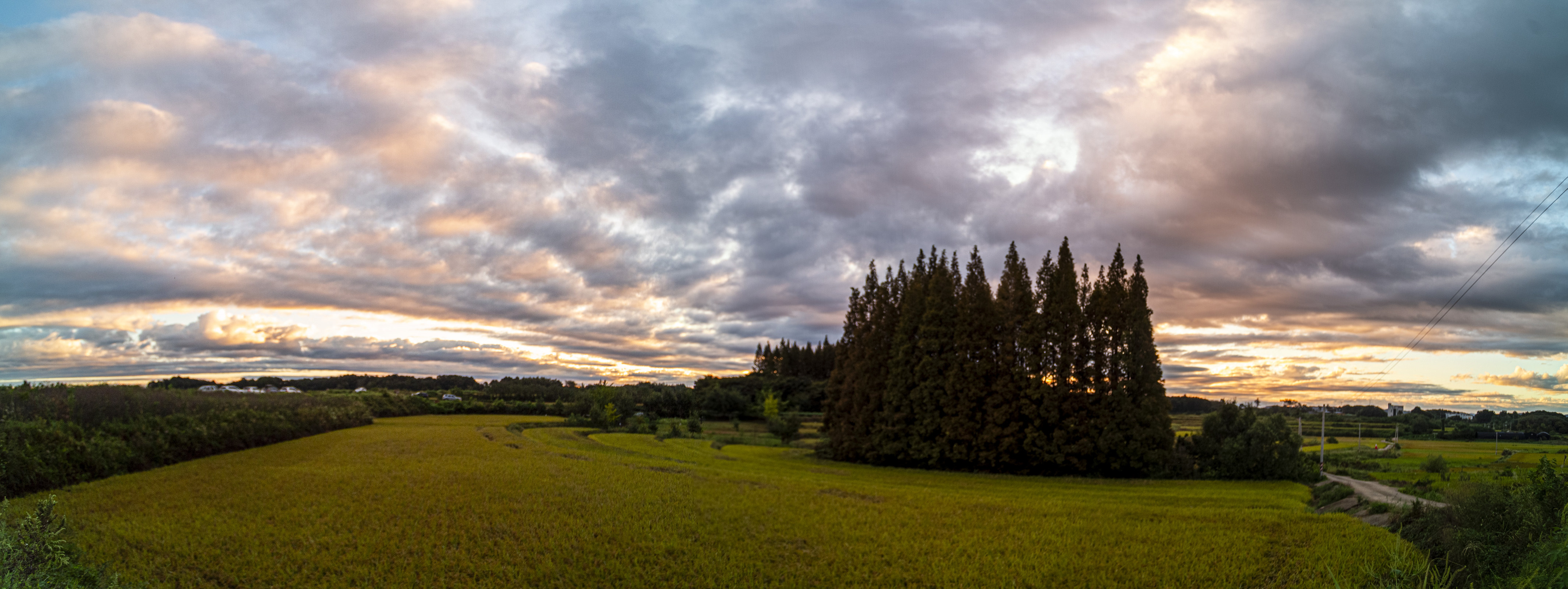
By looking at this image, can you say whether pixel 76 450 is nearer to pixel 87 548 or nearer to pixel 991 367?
pixel 87 548

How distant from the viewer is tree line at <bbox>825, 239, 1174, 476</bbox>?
30.7 m

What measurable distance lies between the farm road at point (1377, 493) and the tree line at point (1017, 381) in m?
6.72

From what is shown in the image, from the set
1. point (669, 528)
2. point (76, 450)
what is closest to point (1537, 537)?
point (669, 528)

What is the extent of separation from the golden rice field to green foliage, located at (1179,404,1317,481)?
128 inches

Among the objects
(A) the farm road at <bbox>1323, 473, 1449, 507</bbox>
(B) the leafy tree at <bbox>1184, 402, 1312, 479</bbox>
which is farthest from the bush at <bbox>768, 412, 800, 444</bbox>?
(A) the farm road at <bbox>1323, 473, 1449, 507</bbox>

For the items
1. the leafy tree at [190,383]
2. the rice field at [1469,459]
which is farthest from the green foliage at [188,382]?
the rice field at [1469,459]

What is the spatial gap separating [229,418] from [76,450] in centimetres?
1093

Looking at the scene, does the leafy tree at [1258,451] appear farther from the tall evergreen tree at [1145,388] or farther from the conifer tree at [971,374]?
the conifer tree at [971,374]

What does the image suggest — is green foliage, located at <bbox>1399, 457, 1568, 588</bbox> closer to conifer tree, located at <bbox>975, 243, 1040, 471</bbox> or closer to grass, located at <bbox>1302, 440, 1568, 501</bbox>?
grass, located at <bbox>1302, 440, 1568, 501</bbox>

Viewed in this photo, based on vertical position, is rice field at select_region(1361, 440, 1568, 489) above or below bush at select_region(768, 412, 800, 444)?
above

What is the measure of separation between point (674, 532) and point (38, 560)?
33.7 feet

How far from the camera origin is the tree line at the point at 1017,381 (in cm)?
3070

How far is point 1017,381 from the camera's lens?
33094 millimetres

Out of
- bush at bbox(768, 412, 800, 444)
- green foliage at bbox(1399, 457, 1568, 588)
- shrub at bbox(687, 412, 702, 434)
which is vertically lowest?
shrub at bbox(687, 412, 702, 434)
